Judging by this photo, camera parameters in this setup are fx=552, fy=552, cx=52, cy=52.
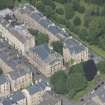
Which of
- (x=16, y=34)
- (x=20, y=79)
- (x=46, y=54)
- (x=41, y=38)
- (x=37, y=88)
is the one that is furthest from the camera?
(x=41, y=38)

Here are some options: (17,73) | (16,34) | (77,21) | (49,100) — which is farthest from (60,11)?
(49,100)

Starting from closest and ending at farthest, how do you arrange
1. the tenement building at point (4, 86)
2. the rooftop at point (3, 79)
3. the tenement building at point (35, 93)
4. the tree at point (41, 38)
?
1. the tenement building at point (35, 93)
2. the tenement building at point (4, 86)
3. the rooftop at point (3, 79)
4. the tree at point (41, 38)

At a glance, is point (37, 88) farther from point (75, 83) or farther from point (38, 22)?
point (38, 22)

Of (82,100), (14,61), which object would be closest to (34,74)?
(14,61)

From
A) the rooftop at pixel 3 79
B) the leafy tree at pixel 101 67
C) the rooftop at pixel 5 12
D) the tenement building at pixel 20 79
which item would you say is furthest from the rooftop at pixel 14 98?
the rooftop at pixel 5 12

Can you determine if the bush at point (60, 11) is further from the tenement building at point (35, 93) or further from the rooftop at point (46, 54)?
the tenement building at point (35, 93)

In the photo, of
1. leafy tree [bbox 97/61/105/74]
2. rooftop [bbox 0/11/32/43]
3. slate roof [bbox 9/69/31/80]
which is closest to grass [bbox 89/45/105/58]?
leafy tree [bbox 97/61/105/74]

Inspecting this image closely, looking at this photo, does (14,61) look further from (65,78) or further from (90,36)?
(90,36)
